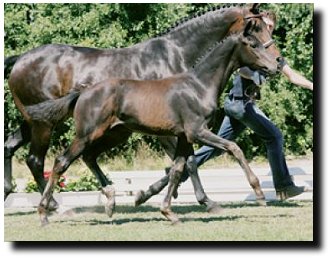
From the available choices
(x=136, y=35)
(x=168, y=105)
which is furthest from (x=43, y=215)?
(x=136, y=35)

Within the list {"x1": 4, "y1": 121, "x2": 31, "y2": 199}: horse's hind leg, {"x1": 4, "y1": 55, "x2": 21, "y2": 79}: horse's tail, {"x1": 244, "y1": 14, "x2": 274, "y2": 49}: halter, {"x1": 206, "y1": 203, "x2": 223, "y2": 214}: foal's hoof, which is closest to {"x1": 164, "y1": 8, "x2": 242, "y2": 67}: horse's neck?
{"x1": 244, "y1": 14, "x2": 274, "y2": 49}: halter

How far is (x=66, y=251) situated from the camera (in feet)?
22.2

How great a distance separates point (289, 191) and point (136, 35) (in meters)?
5.43

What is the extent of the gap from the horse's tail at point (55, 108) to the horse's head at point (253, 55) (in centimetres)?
178

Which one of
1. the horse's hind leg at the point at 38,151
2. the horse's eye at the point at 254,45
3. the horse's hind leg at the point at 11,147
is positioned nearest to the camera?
the horse's eye at the point at 254,45

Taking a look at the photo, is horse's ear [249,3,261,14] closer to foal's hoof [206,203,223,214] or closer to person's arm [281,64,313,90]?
person's arm [281,64,313,90]

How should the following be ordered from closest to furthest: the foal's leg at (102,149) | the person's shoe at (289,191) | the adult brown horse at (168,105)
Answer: the adult brown horse at (168,105) → the foal's leg at (102,149) → the person's shoe at (289,191)

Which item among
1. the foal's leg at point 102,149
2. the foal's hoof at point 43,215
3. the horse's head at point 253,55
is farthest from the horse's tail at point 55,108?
the horse's head at point 253,55

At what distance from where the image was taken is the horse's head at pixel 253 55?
7.98m

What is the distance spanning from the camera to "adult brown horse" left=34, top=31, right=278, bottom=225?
305 inches

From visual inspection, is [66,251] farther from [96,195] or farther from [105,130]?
[96,195]

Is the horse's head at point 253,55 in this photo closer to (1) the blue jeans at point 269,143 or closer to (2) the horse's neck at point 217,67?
(2) the horse's neck at point 217,67

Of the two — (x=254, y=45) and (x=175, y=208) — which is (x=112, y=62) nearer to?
(x=254, y=45)

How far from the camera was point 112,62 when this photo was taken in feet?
29.4
